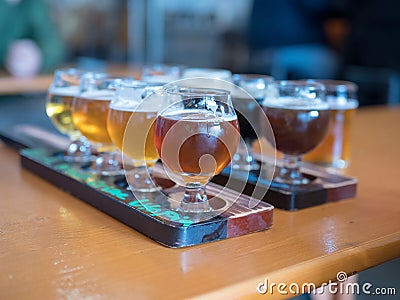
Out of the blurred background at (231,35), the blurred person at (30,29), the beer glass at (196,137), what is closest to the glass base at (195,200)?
the beer glass at (196,137)

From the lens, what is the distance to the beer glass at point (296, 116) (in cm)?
107

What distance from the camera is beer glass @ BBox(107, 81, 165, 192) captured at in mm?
972

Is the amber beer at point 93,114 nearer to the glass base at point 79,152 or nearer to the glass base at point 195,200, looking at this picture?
the glass base at point 79,152

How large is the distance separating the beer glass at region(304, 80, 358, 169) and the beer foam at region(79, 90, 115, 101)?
0.51 metres

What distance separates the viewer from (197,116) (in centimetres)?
86

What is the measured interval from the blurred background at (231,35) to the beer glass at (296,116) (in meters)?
2.80

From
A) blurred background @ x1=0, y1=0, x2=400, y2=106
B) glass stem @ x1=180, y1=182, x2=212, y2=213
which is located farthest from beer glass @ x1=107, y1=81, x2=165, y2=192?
blurred background @ x1=0, y1=0, x2=400, y2=106

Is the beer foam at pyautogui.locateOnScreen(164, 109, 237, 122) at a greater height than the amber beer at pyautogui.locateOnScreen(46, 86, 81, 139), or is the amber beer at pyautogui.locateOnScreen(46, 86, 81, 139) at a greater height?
the beer foam at pyautogui.locateOnScreen(164, 109, 237, 122)

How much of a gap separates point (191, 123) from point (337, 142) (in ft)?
2.02

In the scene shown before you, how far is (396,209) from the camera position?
1037mm

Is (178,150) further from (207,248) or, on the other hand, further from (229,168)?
(229,168)

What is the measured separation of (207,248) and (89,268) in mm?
175

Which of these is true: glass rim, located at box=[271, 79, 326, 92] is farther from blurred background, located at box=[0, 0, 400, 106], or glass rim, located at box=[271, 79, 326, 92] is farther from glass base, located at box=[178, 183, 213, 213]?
blurred background, located at box=[0, 0, 400, 106]

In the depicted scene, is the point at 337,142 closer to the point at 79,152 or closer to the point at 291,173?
the point at 291,173
